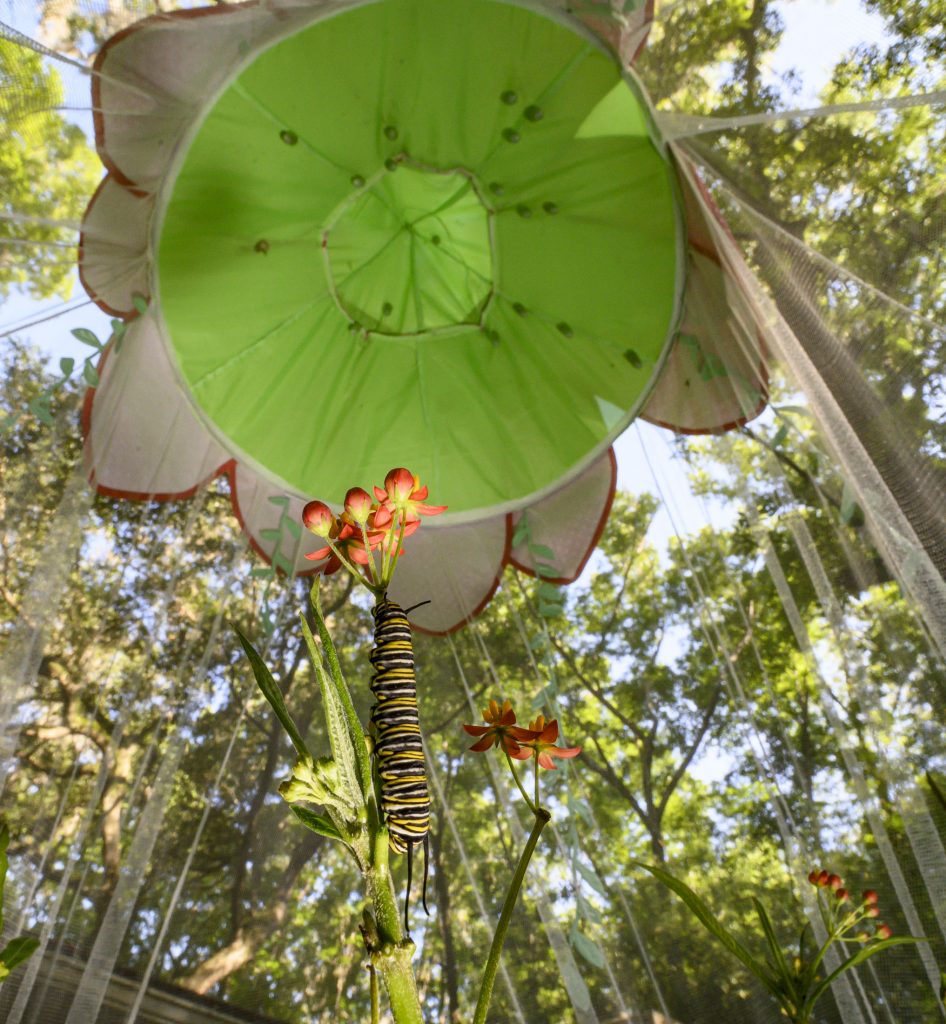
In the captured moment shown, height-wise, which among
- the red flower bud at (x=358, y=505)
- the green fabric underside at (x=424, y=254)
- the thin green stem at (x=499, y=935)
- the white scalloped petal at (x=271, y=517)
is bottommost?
the thin green stem at (x=499, y=935)

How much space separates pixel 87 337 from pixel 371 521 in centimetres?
156

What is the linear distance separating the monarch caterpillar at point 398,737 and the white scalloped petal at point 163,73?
129cm

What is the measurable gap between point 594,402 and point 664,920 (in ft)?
4.01

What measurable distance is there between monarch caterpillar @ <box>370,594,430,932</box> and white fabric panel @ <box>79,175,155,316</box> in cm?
147

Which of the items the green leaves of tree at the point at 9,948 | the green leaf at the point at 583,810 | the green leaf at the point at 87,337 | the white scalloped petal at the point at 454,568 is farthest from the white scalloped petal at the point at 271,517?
the green leaves of tree at the point at 9,948

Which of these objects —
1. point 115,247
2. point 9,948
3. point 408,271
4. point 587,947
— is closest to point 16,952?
point 9,948

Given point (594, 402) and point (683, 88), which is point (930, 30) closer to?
point (683, 88)

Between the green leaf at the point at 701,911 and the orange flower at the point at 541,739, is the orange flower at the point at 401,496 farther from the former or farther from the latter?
the green leaf at the point at 701,911

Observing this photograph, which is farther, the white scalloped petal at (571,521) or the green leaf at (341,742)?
the white scalloped petal at (571,521)

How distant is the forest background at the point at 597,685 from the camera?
4.05ft

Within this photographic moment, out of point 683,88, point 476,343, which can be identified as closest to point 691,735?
point 476,343

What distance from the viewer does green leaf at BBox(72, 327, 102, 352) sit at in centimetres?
192

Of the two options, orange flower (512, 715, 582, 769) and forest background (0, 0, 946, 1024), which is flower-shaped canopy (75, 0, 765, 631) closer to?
forest background (0, 0, 946, 1024)

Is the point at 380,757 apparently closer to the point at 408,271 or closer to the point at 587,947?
the point at 587,947
